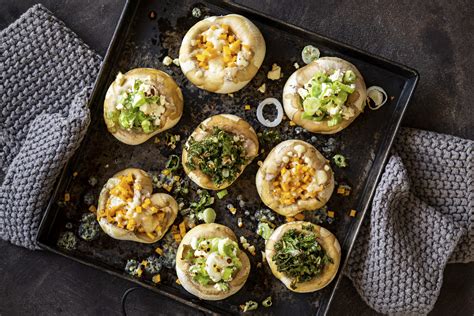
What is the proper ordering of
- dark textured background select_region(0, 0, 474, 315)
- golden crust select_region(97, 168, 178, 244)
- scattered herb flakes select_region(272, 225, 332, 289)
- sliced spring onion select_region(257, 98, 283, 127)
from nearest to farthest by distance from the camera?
scattered herb flakes select_region(272, 225, 332, 289) < golden crust select_region(97, 168, 178, 244) < sliced spring onion select_region(257, 98, 283, 127) < dark textured background select_region(0, 0, 474, 315)

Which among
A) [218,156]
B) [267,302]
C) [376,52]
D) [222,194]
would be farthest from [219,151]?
[376,52]

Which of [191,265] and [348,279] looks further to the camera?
[348,279]

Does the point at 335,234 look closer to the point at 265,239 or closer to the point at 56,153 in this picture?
the point at 265,239

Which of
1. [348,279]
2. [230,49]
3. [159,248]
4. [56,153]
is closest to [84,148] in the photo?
[56,153]

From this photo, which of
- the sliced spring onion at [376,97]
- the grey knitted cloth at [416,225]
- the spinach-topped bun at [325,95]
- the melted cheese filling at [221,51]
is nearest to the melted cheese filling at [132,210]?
the melted cheese filling at [221,51]

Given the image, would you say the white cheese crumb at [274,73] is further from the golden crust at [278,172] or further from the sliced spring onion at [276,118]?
the golden crust at [278,172]

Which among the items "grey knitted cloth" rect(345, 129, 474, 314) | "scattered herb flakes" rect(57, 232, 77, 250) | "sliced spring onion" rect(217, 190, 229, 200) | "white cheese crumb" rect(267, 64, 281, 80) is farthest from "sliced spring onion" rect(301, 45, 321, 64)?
"scattered herb flakes" rect(57, 232, 77, 250)

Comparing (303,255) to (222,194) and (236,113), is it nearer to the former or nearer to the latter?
(222,194)

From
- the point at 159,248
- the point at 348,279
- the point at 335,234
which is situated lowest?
the point at 159,248

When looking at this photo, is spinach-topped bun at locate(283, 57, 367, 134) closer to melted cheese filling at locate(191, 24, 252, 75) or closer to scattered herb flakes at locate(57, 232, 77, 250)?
melted cheese filling at locate(191, 24, 252, 75)
